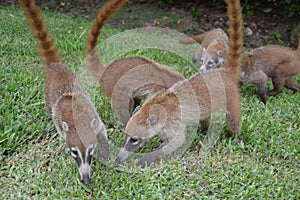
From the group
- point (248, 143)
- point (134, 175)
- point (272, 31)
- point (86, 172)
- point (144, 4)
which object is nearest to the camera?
point (86, 172)

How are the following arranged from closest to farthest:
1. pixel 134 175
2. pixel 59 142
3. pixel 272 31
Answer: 1. pixel 134 175
2. pixel 59 142
3. pixel 272 31

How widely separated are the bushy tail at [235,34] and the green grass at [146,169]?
0.62m

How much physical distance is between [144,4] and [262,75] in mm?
4039

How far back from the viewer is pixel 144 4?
27.5ft

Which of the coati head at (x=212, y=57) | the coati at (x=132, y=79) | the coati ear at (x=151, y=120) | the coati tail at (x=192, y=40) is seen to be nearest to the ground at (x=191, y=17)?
the coati tail at (x=192, y=40)

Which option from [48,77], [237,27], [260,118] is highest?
[237,27]

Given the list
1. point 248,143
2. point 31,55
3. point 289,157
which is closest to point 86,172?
point 248,143

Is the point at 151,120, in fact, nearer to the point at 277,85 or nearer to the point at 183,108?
the point at 183,108

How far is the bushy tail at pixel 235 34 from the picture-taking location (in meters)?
3.69

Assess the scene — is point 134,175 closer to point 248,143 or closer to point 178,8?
point 248,143

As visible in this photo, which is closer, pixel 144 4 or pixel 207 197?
pixel 207 197

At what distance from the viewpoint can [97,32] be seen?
158 inches

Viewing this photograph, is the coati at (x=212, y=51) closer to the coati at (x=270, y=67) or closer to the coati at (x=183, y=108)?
the coati at (x=270, y=67)

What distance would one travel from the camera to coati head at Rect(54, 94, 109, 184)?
121 inches
